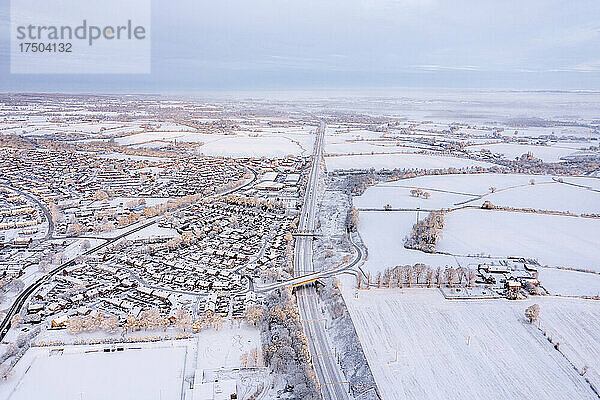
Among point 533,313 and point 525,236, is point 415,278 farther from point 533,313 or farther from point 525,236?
point 525,236

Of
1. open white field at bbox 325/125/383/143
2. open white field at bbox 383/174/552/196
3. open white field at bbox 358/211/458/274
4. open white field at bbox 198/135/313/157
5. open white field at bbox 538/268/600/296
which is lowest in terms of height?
open white field at bbox 538/268/600/296

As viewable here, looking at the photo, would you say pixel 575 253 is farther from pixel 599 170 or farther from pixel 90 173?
pixel 90 173

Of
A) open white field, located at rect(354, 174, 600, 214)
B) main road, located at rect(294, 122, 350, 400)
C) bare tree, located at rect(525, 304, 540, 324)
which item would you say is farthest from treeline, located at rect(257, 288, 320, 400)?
open white field, located at rect(354, 174, 600, 214)

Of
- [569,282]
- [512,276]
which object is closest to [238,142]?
[512,276]

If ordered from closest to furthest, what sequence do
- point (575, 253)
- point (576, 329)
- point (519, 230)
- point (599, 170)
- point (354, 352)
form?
point (354, 352) < point (576, 329) < point (575, 253) < point (519, 230) < point (599, 170)

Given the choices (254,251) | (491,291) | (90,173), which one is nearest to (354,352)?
(491,291)

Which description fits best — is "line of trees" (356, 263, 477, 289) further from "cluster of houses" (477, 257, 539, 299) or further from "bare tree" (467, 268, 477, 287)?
"cluster of houses" (477, 257, 539, 299)
